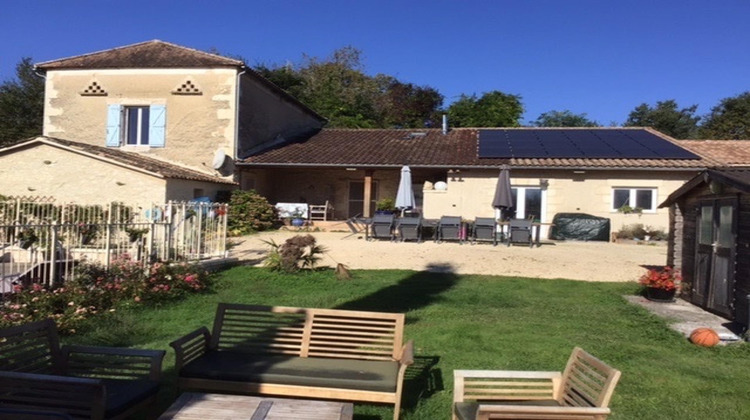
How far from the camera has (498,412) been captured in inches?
113

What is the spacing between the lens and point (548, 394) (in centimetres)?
377

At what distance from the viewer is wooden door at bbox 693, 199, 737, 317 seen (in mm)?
7613

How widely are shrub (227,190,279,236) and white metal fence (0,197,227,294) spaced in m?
4.90

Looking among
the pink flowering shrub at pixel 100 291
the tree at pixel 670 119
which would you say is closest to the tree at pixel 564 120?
the tree at pixel 670 119

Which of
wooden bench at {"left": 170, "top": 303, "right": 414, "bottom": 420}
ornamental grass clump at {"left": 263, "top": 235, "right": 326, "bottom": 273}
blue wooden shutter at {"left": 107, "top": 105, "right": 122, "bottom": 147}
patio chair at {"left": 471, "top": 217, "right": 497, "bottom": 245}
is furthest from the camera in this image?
blue wooden shutter at {"left": 107, "top": 105, "right": 122, "bottom": 147}

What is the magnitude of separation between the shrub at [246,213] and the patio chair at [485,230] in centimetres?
749

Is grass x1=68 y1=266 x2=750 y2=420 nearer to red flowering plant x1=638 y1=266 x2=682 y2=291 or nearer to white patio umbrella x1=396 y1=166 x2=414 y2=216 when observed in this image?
red flowering plant x1=638 y1=266 x2=682 y2=291

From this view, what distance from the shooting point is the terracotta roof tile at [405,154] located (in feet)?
61.2

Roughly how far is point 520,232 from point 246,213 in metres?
9.05

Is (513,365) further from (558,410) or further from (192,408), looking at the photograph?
(192,408)

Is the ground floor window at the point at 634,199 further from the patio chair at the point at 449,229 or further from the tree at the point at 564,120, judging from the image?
the tree at the point at 564,120

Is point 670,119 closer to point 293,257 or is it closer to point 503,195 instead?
point 503,195

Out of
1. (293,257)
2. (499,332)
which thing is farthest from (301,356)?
(293,257)

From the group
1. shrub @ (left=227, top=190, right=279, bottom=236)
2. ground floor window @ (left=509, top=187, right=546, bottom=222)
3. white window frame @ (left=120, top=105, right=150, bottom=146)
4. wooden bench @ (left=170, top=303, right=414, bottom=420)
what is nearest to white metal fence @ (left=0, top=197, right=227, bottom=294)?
wooden bench @ (left=170, top=303, right=414, bottom=420)
